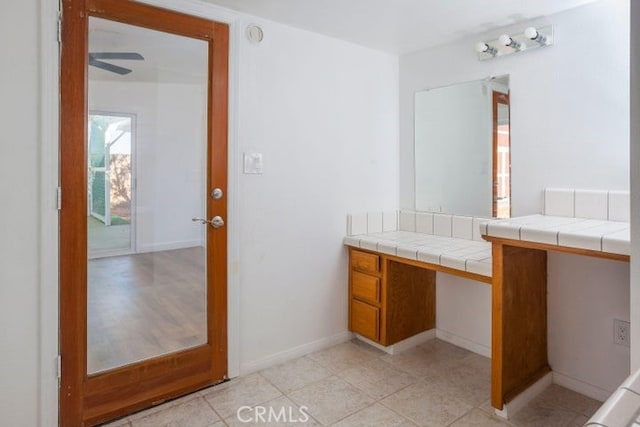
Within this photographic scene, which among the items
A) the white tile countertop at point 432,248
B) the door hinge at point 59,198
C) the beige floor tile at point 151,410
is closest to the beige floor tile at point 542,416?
the white tile countertop at point 432,248

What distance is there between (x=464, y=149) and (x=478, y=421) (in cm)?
166

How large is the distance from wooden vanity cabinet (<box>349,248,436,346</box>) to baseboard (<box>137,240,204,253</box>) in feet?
3.64

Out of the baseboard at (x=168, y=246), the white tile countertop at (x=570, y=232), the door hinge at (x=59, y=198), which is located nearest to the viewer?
the white tile countertop at (x=570, y=232)

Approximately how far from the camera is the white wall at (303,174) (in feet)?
Result: 7.77

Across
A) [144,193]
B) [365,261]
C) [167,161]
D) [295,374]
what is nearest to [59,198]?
[144,193]

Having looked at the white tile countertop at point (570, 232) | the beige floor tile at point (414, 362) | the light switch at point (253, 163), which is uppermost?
the light switch at point (253, 163)

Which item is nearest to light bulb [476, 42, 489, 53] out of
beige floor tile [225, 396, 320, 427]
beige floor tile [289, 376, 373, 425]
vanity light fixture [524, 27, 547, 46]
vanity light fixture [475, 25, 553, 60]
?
vanity light fixture [475, 25, 553, 60]

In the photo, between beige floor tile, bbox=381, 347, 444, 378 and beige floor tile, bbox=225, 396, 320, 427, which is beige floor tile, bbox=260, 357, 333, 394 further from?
beige floor tile, bbox=381, 347, 444, 378

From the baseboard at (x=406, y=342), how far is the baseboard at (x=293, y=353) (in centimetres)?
15

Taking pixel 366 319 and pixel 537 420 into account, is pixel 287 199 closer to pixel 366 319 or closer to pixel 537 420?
pixel 366 319

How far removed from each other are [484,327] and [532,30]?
182 centimetres

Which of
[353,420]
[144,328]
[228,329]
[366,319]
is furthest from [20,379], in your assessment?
[366,319]

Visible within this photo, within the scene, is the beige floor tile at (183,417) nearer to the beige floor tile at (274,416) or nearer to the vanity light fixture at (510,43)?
the beige floor tile at (274,416)

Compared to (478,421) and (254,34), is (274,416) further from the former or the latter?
(254,34)
